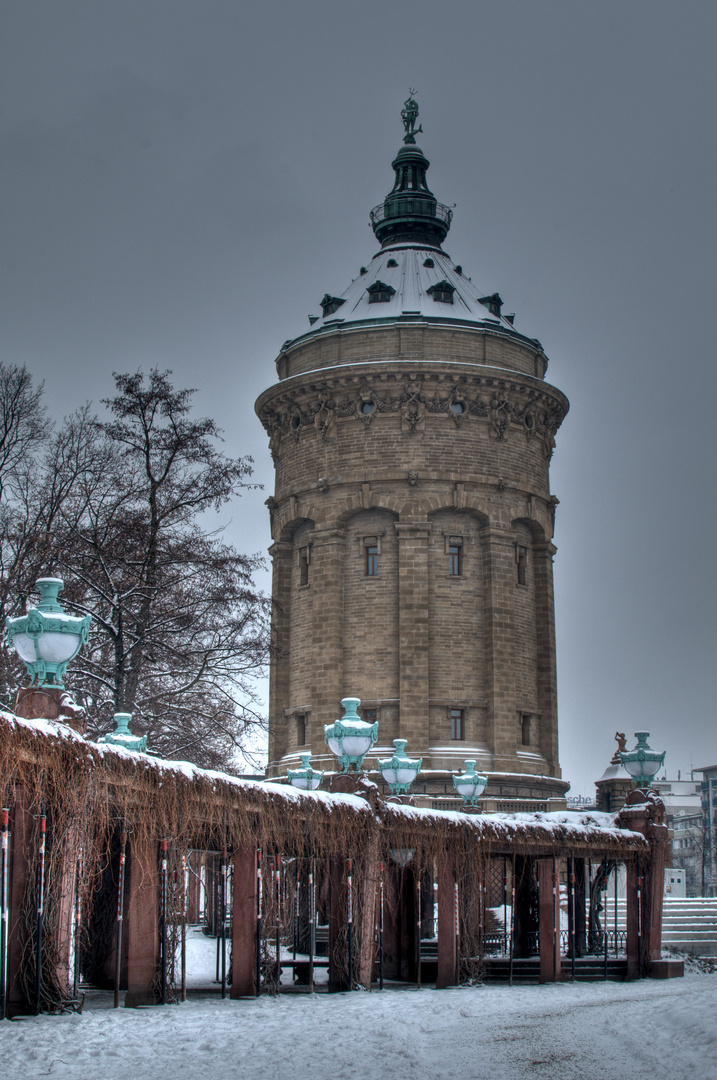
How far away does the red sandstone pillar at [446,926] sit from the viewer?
23094mm

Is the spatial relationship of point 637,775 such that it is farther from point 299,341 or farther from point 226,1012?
point 299,341

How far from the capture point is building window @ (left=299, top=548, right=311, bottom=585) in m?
49.7

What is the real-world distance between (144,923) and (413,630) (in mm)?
29736

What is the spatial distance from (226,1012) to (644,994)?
9.53 m

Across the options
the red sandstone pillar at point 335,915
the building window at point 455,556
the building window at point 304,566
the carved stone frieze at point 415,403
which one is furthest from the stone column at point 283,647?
the red sandstone pillar at point 335,915

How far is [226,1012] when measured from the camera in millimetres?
16969

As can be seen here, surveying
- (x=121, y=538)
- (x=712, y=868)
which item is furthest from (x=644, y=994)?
(x=712, y=868)

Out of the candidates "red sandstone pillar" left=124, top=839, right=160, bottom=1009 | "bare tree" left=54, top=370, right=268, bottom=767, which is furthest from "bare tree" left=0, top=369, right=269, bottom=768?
"red sandstone pillar" left=124, top=839, right=160, bottom=1009

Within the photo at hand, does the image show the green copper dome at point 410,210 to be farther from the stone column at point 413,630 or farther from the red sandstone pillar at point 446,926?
the red sandstone pillar at point 446,926

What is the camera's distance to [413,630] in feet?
153

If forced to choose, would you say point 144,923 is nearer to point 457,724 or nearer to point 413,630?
point 413,630

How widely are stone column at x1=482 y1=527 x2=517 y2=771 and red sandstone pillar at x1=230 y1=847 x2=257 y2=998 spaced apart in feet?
90.4

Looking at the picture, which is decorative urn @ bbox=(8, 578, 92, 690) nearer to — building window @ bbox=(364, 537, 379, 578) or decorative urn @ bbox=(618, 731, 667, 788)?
decorative urn @ bbox=(618, 731, 667, 788)

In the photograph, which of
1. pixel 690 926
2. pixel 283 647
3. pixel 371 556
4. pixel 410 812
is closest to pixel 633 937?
pixel 410 812
